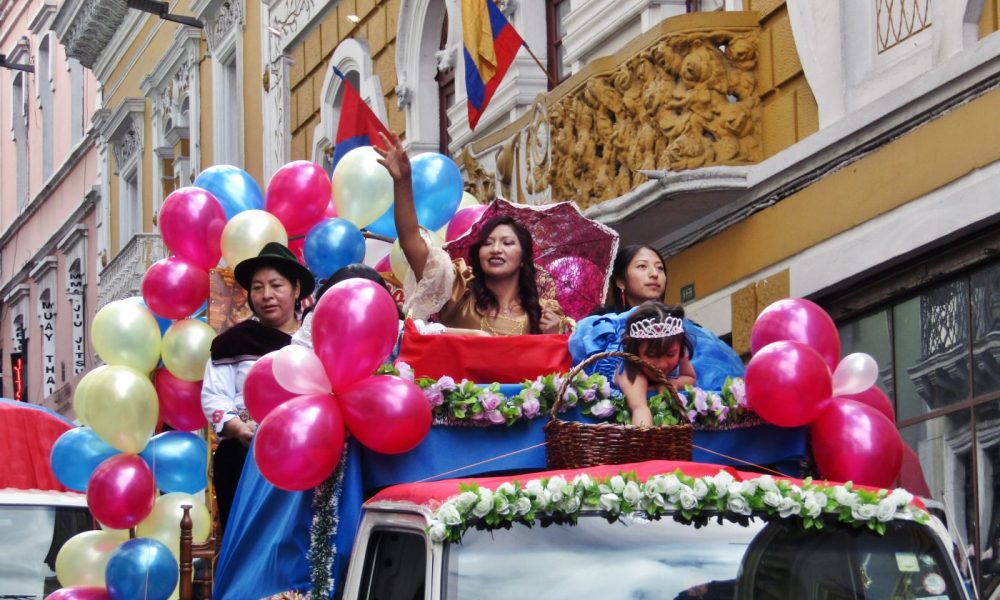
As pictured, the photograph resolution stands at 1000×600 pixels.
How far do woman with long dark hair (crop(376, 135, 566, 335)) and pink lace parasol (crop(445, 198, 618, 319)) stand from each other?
10.4 inches

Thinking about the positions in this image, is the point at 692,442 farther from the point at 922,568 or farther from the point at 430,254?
the point at 430,254

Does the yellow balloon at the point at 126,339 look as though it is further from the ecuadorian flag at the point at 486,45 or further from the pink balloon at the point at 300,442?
the ecuadorian flag at the point at 486,45

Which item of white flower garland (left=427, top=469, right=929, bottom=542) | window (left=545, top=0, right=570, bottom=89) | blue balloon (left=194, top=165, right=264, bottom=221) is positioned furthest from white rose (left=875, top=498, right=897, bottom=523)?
window (left=545, top=0, right=570, bottom=89)

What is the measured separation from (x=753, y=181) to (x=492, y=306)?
536 centimetres

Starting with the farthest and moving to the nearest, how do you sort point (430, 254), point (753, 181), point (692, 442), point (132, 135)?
point (132, 135) → point (753, 181) → point (430, 254) → point (692, 442)

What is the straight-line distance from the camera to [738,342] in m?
12.4

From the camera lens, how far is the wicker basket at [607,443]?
5.36 m

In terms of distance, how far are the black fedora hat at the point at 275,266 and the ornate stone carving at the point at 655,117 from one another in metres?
4.88

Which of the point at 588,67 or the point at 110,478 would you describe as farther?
the point at 588,67

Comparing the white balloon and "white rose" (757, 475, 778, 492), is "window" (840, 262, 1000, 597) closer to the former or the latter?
the white balloon

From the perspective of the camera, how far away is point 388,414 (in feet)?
17.8

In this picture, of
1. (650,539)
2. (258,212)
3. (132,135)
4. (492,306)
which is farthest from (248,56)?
(650,539)

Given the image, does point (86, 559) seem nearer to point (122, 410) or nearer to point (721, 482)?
point (122, 410)

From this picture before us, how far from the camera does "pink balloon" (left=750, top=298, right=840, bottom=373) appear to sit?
616 cm
